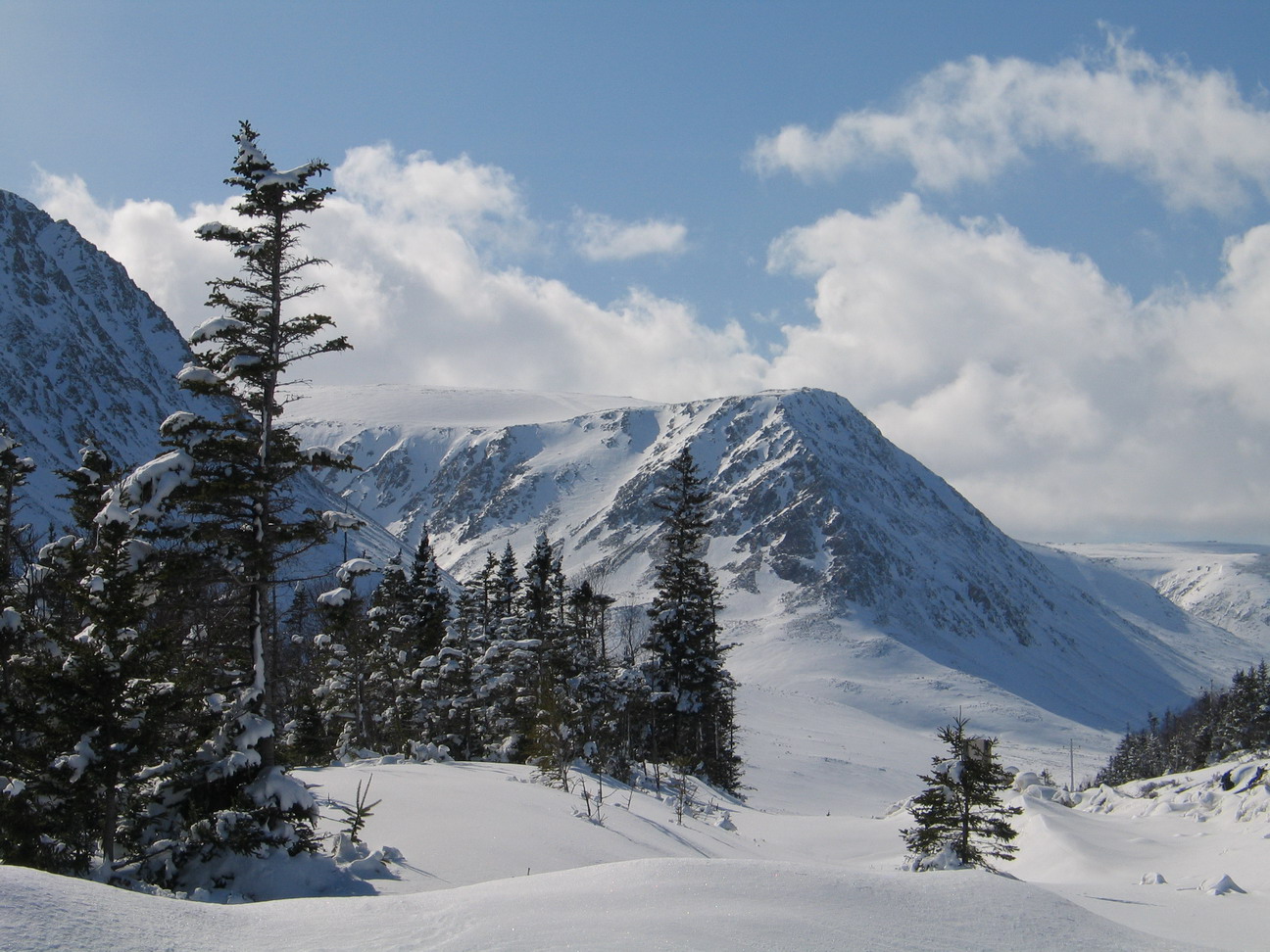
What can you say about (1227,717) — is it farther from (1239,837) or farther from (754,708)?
(1239,837)

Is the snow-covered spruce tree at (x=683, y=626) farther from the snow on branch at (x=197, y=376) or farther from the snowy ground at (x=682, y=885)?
the snow on branch at (x=197, y=376)

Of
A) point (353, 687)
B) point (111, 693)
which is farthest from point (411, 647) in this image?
point (111, 693)

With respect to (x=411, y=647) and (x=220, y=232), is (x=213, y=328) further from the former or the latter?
(x=411, y=647)

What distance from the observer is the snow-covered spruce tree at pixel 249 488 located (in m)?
11.3

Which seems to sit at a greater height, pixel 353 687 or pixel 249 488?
pixel 249 488

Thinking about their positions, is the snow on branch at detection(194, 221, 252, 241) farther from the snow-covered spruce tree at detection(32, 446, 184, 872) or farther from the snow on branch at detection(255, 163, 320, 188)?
the snow-covered spruce tree at detection(32, 446, 184, 872)

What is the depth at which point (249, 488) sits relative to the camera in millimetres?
12727

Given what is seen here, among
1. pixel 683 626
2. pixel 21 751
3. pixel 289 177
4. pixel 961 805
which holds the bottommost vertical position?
pixel 961 805

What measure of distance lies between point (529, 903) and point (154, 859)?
6.94m

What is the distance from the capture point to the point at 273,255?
46.2 feet

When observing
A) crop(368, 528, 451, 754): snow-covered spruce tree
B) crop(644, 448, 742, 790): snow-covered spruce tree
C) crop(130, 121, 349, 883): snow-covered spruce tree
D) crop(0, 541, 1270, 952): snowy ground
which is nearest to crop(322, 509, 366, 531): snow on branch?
crop(130, 121, 349, 883): snow-covered spruce tree

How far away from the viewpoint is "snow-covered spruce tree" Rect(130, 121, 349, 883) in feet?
37.2

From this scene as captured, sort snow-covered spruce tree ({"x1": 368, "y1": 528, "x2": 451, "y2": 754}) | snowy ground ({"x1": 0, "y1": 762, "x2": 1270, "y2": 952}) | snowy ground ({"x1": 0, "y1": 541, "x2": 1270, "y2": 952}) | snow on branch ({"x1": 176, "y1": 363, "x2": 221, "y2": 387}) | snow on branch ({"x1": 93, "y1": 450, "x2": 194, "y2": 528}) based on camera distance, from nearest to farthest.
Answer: snowy ground ({"x1": 0, "y1": 762, "x2": 1270, "y2": 952}), snowy ground ({"x1": 0, "y1": 541, "x2": 1270, "y2": 952}), snow on branch ({"x1": 93, "y1": 450, "x2": 194, "y2": 528}), snow on branch ({"x1": 176, "y1": 363, "x2": 221, "y2": 387}), snow-covered spruce tree ({"x1": 368, "y1": 528, "x2": 451, "y2": 754})

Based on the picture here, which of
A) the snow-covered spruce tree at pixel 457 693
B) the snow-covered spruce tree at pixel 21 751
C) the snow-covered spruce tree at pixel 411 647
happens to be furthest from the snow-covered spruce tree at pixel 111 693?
the snow-covered spruce tree at pixel 411 647
